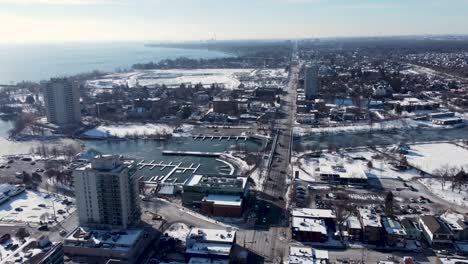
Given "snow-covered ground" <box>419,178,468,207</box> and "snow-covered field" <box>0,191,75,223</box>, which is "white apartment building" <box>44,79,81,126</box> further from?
"snow-covered ground" <box>419,178,468,207</box>

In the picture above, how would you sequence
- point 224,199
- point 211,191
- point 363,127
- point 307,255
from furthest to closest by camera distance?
point 363,127 → point 211,191 → point 224,199 → point 307,255

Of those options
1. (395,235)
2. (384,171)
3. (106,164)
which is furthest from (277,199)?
(106,164)

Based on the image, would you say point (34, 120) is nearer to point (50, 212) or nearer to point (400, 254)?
point (50, 212)

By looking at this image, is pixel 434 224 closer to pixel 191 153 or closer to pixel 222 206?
pixel 222 206

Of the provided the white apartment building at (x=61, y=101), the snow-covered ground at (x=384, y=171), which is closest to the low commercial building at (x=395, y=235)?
the snow-covered ground at (x=384, y=171)

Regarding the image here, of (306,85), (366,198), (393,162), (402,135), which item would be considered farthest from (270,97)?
(366,198)

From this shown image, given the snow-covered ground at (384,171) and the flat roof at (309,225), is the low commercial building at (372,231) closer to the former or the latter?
the flat roof at (309,225)

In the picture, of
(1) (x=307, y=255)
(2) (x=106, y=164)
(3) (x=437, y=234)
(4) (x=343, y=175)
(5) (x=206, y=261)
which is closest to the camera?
(5) (x=206, y=261)
